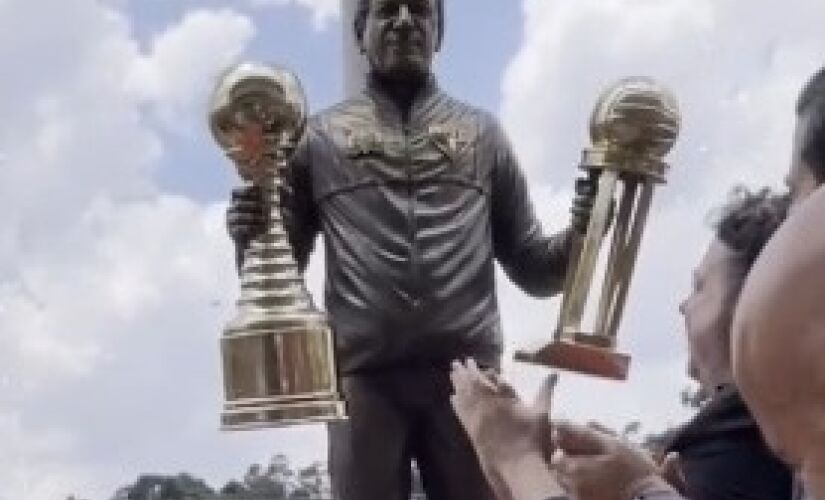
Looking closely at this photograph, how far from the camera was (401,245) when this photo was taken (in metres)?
2.92

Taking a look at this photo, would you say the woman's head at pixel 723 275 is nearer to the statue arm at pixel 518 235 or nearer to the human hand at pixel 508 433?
the human hand at pixel 508 433

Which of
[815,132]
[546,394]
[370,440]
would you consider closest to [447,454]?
[370,440]

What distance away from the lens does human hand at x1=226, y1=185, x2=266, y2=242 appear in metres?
2.79

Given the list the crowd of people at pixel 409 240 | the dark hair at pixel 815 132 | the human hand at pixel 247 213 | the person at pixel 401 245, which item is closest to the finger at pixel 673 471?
the crowd of people at pixel 409 240

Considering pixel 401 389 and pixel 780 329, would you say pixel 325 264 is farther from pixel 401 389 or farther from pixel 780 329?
pixel 780 329

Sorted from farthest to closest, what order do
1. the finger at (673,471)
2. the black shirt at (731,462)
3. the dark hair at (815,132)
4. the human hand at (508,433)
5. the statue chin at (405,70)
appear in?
the statue chin at (405,70)
the black shirt at (731,462)
the finger at (673,471)
the human hand at (508,433)
the dark hair at (815,132)

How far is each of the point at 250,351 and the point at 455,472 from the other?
47 cm

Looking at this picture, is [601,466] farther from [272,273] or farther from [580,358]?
[272,273]

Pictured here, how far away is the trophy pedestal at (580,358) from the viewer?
2.67 m

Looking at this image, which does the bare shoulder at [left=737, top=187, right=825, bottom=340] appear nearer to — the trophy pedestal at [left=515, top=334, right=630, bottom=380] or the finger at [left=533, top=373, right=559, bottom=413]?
the finger at [left=533, top=373, right=559, bottom=413]

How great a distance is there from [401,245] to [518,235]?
0.29 metres

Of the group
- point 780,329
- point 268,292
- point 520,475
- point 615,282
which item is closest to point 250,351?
point 268,292

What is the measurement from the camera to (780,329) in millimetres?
891

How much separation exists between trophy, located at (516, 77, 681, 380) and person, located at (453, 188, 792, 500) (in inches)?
12.9
